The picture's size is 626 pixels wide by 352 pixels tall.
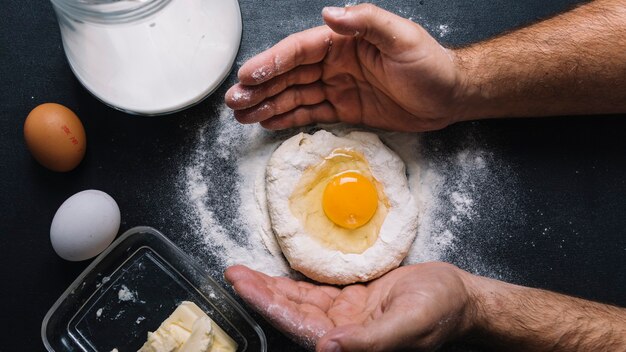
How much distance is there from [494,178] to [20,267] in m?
1.49

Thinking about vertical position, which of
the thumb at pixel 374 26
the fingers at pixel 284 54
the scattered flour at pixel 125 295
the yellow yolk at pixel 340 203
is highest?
the thumb at pixel 374 26

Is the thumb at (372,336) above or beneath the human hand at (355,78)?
beneath

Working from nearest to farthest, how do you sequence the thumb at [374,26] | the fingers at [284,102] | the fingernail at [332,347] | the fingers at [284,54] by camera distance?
1. the fingernail at [332,347]
2. the thumb at [374,26]
3. the fingers at [284,54]
4. the fingers at [284,102]

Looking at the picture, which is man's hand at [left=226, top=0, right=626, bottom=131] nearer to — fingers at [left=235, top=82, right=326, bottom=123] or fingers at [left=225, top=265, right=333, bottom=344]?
fingers at [left=235, top=82, right=326, bottom=123]

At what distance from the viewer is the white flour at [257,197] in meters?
1.80

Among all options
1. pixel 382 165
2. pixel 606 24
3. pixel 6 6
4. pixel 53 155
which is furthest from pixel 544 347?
pixel 6 6

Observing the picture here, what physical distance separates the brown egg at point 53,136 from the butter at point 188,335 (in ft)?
1.81

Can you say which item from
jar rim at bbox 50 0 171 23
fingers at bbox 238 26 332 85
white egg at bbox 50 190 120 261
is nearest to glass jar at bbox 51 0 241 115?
jar rim at bbox 50 0 171 23

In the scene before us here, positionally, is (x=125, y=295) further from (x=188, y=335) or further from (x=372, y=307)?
(x=372, y=307)

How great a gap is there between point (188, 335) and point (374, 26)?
3.29 ft

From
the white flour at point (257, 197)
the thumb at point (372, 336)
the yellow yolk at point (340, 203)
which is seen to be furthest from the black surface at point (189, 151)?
the thumb at point (372, 336)

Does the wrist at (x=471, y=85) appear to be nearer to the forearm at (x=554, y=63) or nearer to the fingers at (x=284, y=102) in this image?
the forearm at (x=554, y=63)

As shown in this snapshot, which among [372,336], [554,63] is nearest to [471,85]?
[554,63]

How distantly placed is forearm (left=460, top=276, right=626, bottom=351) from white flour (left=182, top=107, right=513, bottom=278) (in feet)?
0.58
